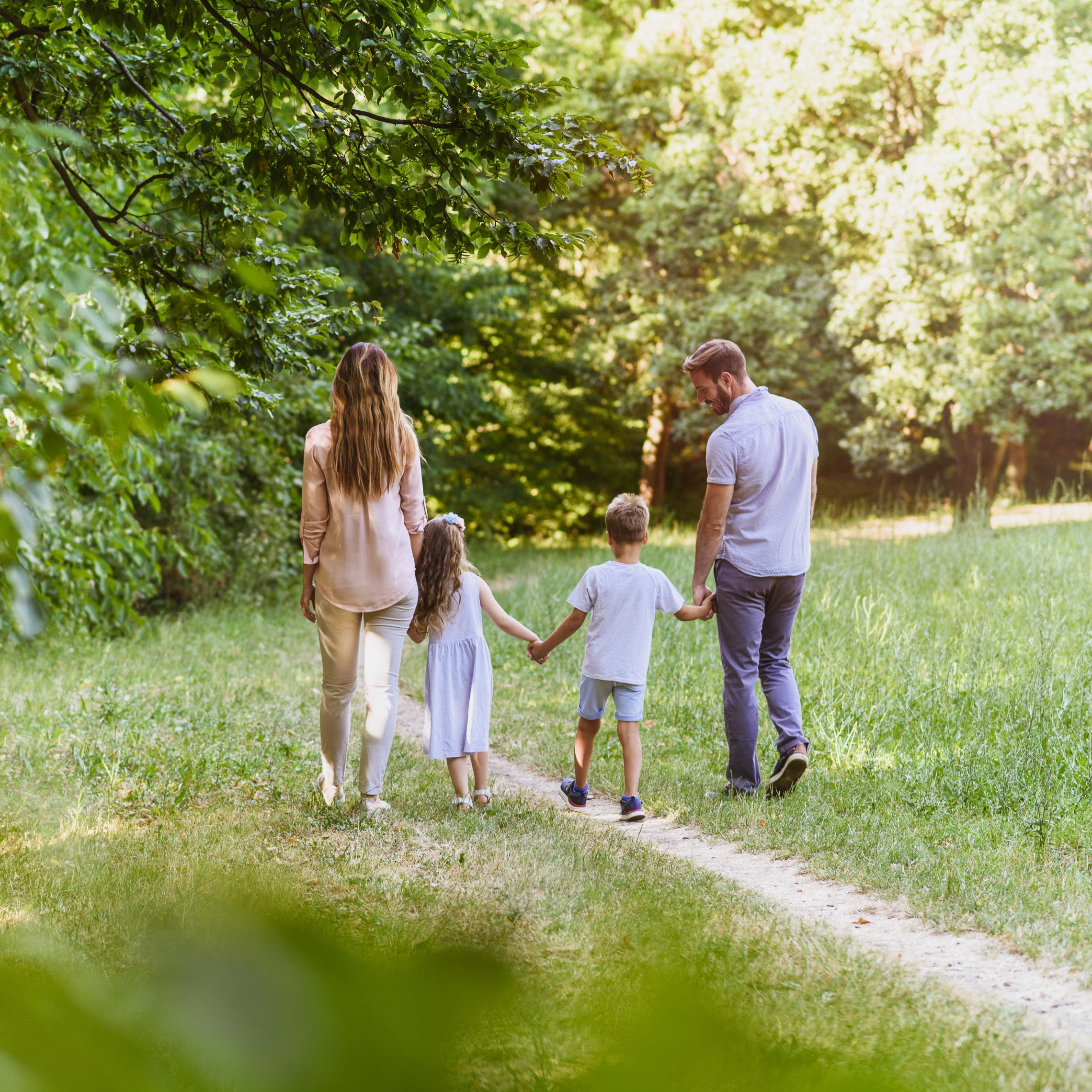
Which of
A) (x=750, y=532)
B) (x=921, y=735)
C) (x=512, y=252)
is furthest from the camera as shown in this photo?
(x=921, y=735)

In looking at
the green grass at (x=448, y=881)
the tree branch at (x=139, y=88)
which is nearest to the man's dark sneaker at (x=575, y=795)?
the green grass at (x=448, y=881)

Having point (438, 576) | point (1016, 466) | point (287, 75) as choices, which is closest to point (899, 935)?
point (438, 576)

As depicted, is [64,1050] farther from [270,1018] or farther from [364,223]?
[364,223]

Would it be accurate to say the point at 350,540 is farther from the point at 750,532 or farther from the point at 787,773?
the point at 787,773

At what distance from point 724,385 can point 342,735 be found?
9.08ft

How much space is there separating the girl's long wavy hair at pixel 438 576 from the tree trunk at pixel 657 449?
64.4ft

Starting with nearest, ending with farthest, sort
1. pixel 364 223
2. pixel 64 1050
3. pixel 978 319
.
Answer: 1. pixel 64 1050
2. pixel 364 223
3. pixel 978 319

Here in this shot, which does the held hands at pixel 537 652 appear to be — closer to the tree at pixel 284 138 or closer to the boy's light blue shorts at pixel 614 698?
the boy's light blue shorts at pixel 614 698

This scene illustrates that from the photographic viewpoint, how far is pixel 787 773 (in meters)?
5.74

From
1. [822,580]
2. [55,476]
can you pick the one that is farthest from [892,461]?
[55,476]

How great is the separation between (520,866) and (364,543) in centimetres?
169

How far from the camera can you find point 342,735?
18.1 ft

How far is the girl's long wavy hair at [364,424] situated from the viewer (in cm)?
509

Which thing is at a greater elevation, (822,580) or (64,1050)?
(64,1050)
